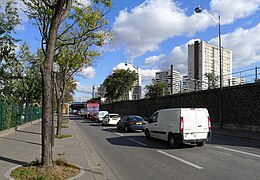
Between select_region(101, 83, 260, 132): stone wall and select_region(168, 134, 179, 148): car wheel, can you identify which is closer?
select_region(168, 134, 179, 148): car wheel

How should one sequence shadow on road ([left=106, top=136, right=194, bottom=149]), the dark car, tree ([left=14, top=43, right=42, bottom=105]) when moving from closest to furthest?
1. shadow on road ([left=106, top=136, right=194, bottom=149])
2. the dark car
3. tree ([left=14, top=43, right=42, bottom=105])

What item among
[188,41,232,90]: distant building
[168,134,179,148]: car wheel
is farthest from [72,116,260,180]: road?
[188,41,232,90]: distant building

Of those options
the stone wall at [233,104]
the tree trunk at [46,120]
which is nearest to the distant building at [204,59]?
the stone wall at [233,104]

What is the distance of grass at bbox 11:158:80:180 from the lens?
23.3ft

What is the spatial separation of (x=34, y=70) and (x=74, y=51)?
22.4 meters

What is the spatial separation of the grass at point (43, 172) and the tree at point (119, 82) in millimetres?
64816

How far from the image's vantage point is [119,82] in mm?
74312

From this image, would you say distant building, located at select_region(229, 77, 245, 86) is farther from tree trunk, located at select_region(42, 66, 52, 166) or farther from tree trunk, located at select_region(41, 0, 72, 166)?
tree trunk, located at select_region(42, 66, 52, 166)

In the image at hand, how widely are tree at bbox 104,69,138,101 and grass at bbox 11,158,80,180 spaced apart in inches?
2552

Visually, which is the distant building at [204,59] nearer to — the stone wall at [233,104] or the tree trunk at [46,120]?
the stone wall at [233,104]

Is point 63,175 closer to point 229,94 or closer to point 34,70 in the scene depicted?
point 229,94

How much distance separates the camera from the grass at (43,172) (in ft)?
23.3

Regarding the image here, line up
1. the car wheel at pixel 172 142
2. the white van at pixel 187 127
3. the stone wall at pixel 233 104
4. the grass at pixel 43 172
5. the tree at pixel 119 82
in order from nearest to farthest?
the grass at pixel 43 172 → the white van at pixel 187 127 → the car wheel at pixel 172 142 → the stone wall at pixel 233 104 → the tree at pixel 119 82

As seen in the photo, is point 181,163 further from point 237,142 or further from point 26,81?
point 26,81
